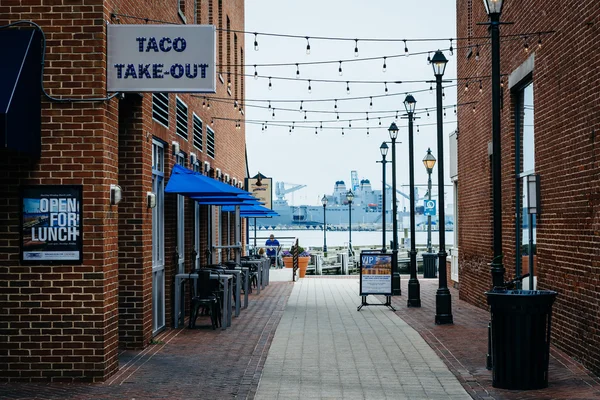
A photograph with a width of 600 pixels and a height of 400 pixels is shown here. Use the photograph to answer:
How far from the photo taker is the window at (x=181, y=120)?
1697 cm

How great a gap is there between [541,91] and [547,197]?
1.72 m

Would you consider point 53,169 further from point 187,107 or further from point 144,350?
point 187,107

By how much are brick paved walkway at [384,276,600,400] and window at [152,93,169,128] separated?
5709 millimetres

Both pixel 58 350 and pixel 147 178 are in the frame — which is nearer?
pixel 58 350

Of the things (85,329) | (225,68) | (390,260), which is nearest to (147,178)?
(85,329)

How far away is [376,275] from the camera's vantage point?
20.5 metres

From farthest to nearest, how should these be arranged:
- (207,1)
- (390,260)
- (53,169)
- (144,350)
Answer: (207,1) < (390,260) < (144,350) < (53,169)

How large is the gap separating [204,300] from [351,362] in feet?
14.5

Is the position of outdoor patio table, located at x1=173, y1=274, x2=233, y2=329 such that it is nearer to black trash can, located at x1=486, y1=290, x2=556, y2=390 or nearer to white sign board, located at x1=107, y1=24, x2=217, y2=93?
white sign board, located at x1=107, y1=24, x2=217, y2=93

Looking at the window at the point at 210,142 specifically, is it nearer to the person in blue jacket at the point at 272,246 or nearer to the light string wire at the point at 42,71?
the light string wire at the point at 42,71

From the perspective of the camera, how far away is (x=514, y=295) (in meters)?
9.70

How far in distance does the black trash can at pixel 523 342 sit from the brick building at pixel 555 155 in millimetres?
1366

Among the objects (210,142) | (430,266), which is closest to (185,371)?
(210,142)

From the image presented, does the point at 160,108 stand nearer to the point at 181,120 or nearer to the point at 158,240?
the point at 158,240
